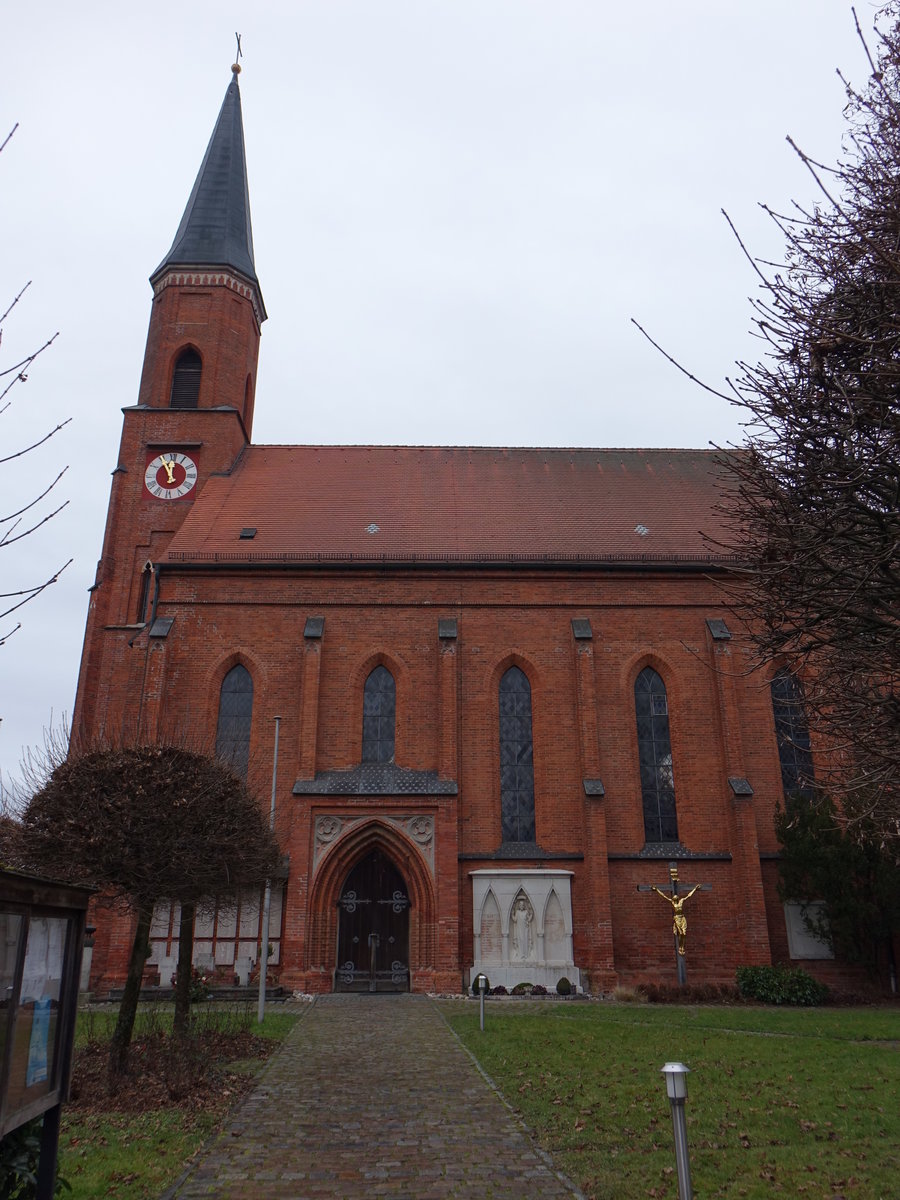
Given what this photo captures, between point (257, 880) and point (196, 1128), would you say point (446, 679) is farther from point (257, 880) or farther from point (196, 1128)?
point (196, 1128)

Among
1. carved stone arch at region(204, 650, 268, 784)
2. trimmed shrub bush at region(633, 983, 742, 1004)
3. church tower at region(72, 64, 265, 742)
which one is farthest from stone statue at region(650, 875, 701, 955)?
church tower at region(72, 64, 265, 742)

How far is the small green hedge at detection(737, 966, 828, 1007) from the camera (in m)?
18.1

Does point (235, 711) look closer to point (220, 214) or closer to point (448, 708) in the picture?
point (448, 708)

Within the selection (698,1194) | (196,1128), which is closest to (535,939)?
(196,1128)

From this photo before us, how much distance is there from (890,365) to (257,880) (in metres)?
11.0

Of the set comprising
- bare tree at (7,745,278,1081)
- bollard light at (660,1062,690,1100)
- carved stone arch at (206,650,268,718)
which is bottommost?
bollard light at (660,1062,690,1100)

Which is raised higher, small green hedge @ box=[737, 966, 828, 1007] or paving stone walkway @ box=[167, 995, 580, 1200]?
small green hedge @ box=[737, 966, 828, 1007]

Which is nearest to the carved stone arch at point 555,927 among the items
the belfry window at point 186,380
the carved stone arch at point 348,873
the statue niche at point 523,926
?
the statue niche at point 523,926

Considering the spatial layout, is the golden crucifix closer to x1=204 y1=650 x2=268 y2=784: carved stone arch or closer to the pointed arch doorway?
the pointed arch doorway

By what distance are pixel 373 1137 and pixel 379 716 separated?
48.4ft

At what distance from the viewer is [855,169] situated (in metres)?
5.21

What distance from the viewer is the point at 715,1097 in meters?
8.60

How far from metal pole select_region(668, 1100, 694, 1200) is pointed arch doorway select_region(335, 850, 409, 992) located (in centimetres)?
1587

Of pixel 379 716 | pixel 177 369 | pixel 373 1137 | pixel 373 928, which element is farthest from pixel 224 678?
pixel 373 1137
